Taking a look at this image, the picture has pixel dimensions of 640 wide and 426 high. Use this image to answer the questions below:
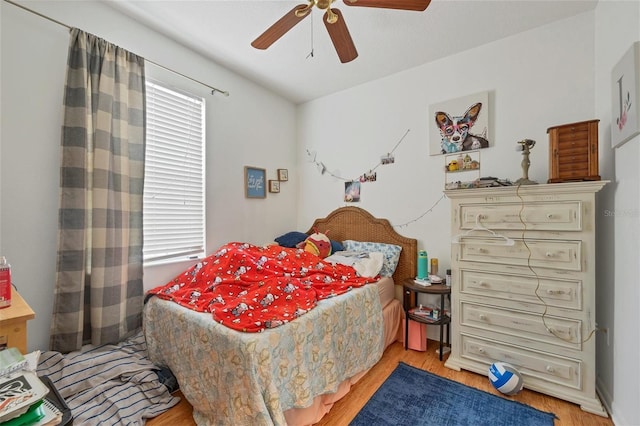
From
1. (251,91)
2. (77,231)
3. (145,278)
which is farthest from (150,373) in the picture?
(251,91)

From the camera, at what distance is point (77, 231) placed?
1.78 metres

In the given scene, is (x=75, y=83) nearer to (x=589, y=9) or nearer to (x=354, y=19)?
(x=354, y=19)

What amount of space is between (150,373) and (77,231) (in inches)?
41.4

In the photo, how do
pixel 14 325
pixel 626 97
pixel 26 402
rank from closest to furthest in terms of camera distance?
pixel 26 402
pixel 14 325
pixel 626 97

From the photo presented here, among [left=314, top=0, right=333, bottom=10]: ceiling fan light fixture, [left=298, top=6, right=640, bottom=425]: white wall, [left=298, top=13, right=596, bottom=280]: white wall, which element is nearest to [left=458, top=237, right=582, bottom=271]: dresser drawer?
[left=298, top=6, right=640, bottom=425]: white wall

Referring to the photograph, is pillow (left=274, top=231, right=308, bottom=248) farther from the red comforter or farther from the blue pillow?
the red comforter

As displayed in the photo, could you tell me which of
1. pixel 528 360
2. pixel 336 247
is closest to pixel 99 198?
pixel 336 247

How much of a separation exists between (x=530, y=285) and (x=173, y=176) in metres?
2.95

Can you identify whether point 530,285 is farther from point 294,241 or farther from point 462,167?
point 294,241

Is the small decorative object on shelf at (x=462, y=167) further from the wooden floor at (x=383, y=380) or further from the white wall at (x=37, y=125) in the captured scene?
the white wall at (x=37, y=125)

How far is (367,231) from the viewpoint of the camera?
10.00 ft

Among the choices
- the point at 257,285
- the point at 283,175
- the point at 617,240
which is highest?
the point at 283,175

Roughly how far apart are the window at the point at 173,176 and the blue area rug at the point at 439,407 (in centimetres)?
199

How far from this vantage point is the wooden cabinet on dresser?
5.57 feet
